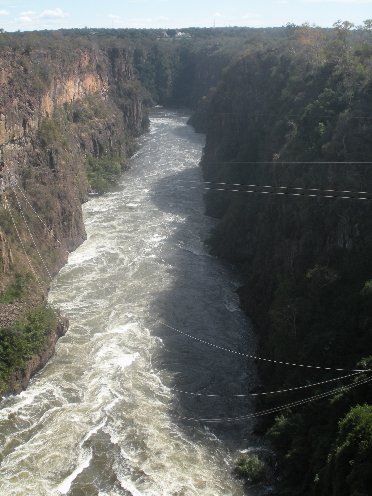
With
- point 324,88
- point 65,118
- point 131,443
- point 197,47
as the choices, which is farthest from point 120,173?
point 197,47

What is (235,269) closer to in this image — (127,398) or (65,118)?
(127,398)

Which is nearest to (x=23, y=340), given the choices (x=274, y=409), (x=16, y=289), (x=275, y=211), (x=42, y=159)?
(x=16, y=289)

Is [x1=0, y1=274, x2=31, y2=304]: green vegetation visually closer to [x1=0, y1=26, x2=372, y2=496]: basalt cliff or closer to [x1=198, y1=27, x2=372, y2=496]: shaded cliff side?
[x1=0, y1=26, x2=372, y2=496]: basalt cliff

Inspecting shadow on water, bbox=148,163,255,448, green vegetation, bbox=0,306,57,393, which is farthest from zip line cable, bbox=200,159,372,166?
green vegetation, bbox=0,306,57,393

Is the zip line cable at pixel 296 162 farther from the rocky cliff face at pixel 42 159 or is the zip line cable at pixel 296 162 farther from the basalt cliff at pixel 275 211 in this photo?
the rocky cliff face at pixel 42 159

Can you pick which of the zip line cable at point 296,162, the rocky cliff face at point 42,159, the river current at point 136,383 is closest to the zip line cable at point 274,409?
the river current at point 136,383
